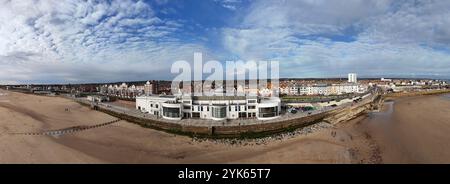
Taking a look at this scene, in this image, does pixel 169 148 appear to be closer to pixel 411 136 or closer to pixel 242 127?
pixel 242 127

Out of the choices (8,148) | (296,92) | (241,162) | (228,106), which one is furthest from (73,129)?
(296,92)

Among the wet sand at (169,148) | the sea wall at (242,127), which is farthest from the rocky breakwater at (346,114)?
the wet sand at (169,148)

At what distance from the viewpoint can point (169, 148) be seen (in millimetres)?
18562

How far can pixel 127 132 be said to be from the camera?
24.2 m

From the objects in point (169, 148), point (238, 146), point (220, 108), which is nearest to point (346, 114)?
point (220, 108)

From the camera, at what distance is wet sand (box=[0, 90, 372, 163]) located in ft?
51.6

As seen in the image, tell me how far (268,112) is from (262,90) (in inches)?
1181

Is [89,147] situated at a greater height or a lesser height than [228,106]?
lesser

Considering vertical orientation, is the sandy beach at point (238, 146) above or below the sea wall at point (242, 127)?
below

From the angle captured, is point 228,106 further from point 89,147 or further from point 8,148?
point 8,148

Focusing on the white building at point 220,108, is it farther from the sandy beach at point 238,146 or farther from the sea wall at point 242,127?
the sandy beach at point 238,146

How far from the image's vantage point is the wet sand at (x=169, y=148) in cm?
1574
